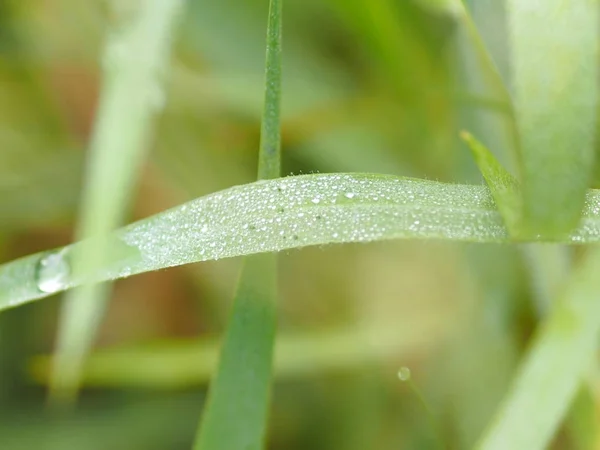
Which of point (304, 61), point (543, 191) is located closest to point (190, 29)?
point (304, 61)

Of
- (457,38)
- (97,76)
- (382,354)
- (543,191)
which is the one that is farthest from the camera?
(97,76)

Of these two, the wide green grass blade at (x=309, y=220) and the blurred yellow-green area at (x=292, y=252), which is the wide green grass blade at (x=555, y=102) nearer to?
the wide green grass blade at (x=309, y=220)

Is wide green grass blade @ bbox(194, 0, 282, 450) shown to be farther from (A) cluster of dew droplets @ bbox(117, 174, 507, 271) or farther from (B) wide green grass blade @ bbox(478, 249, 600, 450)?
(B) wide green grass blade @ bbox(478, 249, 600, 450)

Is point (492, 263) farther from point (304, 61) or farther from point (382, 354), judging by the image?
point (304, 61)

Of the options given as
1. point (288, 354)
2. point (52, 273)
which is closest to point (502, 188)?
point (52, 273)

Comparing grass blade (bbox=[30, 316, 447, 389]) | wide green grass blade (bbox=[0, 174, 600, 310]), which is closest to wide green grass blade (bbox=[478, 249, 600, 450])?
wide green grass blade (bbox=[0, 174, 600, 310])

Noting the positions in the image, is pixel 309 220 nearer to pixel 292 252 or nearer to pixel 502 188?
pixel 502 188
